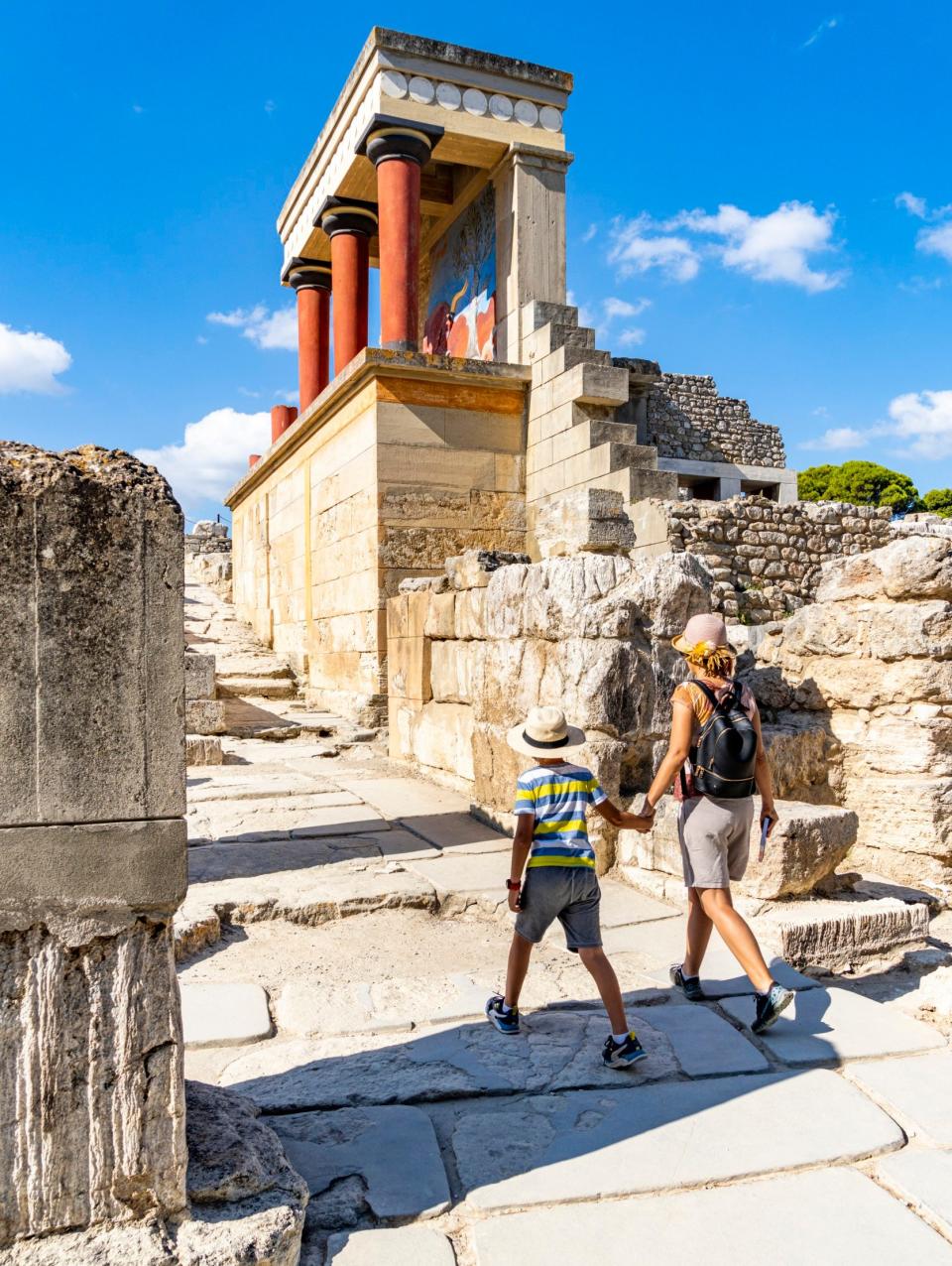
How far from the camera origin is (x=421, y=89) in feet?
40.1

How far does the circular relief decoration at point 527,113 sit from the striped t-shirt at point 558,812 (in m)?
11.6

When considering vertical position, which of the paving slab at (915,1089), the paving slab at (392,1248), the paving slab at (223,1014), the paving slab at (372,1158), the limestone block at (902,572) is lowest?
the paving slab at (915,1089)

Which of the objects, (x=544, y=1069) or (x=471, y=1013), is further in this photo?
(x=471, y=1013)

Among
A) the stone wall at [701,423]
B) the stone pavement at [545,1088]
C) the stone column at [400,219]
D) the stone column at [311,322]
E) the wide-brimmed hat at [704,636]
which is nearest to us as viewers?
the stone pavement at [545,1088]

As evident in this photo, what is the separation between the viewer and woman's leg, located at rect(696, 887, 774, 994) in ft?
10.7

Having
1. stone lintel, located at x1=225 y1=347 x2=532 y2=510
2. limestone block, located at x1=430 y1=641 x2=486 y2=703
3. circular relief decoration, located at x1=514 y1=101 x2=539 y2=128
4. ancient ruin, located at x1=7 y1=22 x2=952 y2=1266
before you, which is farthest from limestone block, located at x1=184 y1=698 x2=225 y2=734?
circular relief decoration, located at x1=514 y1=101 x2=539 y2=128

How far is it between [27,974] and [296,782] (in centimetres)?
611

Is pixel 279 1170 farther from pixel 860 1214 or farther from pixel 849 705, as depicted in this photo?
pixel 849 705

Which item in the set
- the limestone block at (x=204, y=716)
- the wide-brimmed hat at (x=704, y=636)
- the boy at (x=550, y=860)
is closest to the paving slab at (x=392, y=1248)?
the boy at (x=550, y=860)

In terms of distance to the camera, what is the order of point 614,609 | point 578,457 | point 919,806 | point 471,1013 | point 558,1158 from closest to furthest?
point 558,1158 → point 471,1013 → point 614,609 → point 919,806 → point 578,457

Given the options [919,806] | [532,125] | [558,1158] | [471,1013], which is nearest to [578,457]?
[532,125]

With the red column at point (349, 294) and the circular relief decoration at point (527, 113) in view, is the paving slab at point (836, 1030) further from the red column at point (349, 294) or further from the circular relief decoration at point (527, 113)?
the red column at point (349, 294)

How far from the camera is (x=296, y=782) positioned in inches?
311

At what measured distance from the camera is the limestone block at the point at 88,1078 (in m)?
1.83
